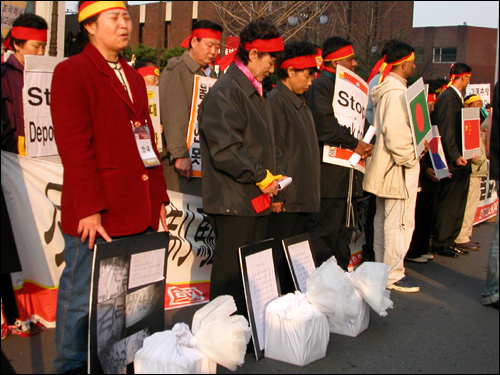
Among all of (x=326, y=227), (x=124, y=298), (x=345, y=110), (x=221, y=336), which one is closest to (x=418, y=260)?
(x=326, y=227)

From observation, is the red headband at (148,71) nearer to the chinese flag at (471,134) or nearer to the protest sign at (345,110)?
the protest sign at (345,110)

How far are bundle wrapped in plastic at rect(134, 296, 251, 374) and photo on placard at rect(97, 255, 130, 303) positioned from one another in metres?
0.32

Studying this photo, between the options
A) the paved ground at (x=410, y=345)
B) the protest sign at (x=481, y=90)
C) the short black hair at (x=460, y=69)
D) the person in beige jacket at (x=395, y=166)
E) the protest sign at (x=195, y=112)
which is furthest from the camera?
the protest sign at (x=481, y=90)

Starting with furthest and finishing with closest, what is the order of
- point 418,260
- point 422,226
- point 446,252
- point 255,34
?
1. point 446,252
2. point 422,226
3. point 418,260
4. point 255,34

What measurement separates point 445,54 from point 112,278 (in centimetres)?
2752

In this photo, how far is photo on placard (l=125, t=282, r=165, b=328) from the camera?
3227 mm

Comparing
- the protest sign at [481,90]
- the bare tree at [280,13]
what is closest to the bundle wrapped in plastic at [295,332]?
the protest sign at [481,90]

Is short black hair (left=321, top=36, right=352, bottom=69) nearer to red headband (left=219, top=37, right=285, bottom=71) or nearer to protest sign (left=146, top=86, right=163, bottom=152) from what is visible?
red headband (left=219, top=37, right=285, bottom=71)

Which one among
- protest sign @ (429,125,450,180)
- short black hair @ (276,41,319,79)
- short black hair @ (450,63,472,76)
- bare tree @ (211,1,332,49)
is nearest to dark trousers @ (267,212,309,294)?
short black hair @ (276,41,319,79)

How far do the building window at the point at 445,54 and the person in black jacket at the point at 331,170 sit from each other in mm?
22810

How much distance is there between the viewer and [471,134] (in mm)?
7273

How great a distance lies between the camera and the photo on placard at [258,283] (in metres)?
3.73

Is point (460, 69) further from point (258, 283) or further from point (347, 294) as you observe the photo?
point (258, 283)

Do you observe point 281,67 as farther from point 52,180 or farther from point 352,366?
point 352,366
